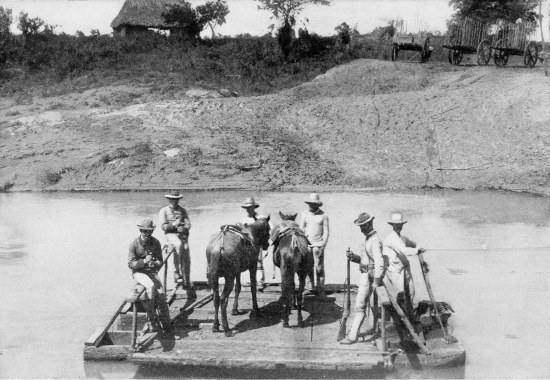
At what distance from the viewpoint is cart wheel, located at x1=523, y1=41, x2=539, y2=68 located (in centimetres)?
2933

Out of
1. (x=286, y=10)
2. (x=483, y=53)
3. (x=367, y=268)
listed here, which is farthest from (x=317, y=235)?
(x=286, y=10)

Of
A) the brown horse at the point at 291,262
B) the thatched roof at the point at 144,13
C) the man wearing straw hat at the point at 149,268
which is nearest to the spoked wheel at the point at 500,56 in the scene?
the thatched roof at the point at 144,13

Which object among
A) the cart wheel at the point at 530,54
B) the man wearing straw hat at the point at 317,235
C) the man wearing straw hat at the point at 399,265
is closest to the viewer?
the man wearing straw hat at the point at 399,265

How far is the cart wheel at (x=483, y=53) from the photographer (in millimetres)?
30497

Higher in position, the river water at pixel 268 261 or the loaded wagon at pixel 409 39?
the loaded wagon at pixel 409 39

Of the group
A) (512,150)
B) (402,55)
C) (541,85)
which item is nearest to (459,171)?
(512,150)

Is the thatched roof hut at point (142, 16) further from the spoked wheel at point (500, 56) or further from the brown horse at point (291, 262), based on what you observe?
the brown horse at point (291, 262)

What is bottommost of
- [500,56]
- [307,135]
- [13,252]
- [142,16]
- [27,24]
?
[13,252]

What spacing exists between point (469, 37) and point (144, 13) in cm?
2124

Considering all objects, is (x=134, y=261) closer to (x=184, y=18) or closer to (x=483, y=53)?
(x=483, y=53)

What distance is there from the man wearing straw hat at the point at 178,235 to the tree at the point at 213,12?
32.4 metres

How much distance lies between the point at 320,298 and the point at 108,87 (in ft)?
86.3

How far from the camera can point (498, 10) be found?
37.7m

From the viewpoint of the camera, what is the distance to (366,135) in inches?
1128
